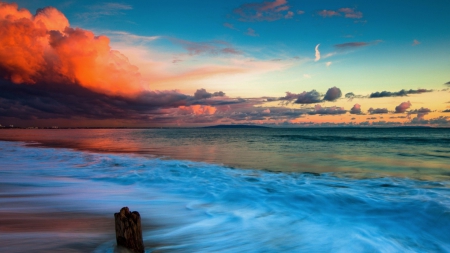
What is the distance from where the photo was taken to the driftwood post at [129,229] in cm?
374

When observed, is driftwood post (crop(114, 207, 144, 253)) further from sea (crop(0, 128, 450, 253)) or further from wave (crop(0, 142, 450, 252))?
wave (crop(0, 142, 450, 252))

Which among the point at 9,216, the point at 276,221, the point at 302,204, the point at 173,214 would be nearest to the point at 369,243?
the point at 276,221

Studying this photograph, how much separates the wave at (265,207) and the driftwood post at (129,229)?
2.10ft

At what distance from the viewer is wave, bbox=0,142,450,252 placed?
5473mm

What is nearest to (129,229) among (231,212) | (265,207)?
(231,212)

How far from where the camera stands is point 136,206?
7.66 m

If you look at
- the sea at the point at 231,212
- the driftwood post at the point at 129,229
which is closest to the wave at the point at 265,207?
the sea at the point at 231,212

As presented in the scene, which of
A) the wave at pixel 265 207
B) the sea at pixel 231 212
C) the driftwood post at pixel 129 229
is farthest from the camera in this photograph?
the wave at pixel 265 207

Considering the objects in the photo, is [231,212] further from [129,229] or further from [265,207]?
[129,229]

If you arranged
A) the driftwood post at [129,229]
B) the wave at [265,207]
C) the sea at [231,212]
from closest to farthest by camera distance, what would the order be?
the driftwood post at [129,229], the sea at [231,212], the wave at [265,207]

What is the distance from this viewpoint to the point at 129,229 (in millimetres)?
3859

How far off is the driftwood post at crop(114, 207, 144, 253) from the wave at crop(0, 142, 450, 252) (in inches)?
25.2

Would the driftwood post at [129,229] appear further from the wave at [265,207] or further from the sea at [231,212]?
the wave at [265,207]

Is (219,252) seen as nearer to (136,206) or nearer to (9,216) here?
(136,206)
